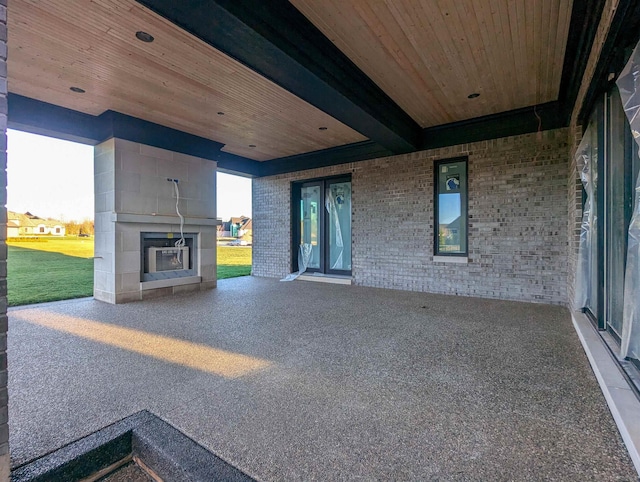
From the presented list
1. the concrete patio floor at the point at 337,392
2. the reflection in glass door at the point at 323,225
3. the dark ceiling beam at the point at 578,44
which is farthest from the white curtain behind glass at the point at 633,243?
the reflection in glass door at the point at 323,225

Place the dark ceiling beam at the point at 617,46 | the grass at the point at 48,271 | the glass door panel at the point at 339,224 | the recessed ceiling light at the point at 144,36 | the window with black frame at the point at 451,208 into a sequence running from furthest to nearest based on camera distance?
the glass door panel at the point at 339,224 < the window with black frame at the point at 451,208 < the grass at the point at 48,271 < the recessed ceiling light at the point at 144,36 < the dark ceiling beam at the point at 617,46

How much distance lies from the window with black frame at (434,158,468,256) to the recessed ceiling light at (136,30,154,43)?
14.6 ft

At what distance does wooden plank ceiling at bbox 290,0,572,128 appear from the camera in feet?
8.55

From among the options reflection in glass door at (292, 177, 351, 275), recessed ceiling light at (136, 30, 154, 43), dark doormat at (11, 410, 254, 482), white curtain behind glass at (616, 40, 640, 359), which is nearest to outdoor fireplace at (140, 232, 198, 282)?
reflection in glass door at (292, 177, 351, 275)

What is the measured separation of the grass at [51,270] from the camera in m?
5.24

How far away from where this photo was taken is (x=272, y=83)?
151 inches

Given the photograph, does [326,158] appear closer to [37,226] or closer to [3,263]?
[3,263]

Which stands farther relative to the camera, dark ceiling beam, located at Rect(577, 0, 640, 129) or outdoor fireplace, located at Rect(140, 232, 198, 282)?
outdoor fireplace, located at Rect(140, 232, 198, 282)

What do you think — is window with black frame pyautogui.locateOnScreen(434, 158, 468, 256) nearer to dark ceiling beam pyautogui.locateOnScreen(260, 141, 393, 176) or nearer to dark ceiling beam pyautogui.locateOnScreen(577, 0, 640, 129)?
dark ceiling beam pyautogui.locateOnScreen(260, 141, 393, 176)

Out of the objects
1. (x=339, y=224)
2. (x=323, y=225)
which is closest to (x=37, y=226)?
(x=323, y=225)

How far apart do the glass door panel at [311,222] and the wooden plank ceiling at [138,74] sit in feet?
6.35

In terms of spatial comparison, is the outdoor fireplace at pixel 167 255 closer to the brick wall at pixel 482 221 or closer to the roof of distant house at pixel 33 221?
the brick wall at pixel 482 221

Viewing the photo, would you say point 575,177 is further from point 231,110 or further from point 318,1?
point 231,110

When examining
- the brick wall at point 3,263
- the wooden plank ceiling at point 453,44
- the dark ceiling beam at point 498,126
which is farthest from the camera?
the dark ceiling beam at point 498,126
